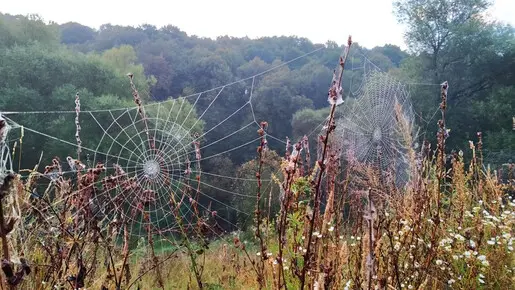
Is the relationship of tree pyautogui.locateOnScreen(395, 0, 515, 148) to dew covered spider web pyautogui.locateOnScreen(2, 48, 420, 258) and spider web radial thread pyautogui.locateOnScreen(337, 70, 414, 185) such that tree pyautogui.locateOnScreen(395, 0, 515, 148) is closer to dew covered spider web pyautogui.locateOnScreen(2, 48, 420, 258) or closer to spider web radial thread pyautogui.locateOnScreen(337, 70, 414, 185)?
dew covered spider web pyautogui.locateOnScreen(2, 48, 420, 258)

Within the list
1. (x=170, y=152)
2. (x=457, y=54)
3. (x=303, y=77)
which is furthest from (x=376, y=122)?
(x=303, y=77)

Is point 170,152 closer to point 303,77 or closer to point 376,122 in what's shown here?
point 376,122

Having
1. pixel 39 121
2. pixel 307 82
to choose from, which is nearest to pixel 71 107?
pixel 39 121

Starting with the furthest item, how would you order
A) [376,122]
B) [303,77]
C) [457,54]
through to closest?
[303,77], [457,54], [376,122]

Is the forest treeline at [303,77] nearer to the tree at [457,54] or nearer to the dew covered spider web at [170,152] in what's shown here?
the tree at [457,54]

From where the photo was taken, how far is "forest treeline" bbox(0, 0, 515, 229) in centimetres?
1555

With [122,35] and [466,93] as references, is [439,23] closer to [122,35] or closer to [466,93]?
[466,93]

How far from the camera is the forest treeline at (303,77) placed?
51.0ft

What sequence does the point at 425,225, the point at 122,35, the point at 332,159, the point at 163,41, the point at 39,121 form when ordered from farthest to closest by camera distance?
the point at 122,35 → the point at 163,41 → the point at 39,121 → the point at 425,225 → the point at 332,159

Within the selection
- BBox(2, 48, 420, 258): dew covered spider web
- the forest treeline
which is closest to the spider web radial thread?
BBox(2, 48, 420, 258): dew covered spider web

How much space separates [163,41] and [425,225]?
91.3ft

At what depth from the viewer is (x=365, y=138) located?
8938 millimetres

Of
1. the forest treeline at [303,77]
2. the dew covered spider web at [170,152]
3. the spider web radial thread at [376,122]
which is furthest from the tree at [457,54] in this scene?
the spider web radial thread at [376,122]

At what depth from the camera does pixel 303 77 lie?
20.5m
